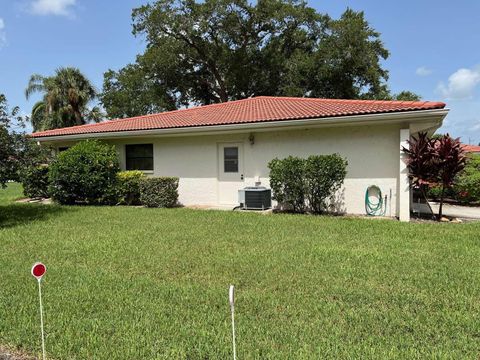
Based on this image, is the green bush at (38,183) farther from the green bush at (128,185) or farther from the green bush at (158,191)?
the green bush at (158,191)

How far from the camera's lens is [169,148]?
48.4ft

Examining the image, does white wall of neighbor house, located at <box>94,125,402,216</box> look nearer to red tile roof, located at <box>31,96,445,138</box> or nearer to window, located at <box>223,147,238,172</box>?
window, located at <box>223,147,238,172</box>

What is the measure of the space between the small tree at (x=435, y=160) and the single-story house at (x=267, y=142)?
380 millimetres

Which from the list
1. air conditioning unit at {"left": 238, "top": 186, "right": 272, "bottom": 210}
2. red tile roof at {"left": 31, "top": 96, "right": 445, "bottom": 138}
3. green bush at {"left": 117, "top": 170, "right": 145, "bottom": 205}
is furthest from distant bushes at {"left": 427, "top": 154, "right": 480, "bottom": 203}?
green bush at {"left": 117, "top": 170, "right": 145, "bottom": 205}

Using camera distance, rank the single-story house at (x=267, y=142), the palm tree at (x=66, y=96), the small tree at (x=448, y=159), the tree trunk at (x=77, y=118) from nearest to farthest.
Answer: the small tree at (x=448, y=159) → the single-story house at (x=267, y=142) → the palm tree at (x=66, y=96) → the tree trunk at (x=77, y=118)

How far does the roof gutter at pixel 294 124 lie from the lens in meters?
10.1

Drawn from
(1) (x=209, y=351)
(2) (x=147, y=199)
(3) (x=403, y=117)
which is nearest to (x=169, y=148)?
(2) (x=147, y=199)

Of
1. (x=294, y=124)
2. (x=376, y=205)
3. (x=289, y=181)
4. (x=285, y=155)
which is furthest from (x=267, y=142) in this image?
(x=376, y=205)

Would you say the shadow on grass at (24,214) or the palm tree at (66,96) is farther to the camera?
the palm tree at (66,96)

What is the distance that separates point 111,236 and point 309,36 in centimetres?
2680

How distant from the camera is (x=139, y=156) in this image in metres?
15.5

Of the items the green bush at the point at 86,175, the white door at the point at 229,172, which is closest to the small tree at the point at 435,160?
the white door at the point at 229,172

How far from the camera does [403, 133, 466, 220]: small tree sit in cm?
1001

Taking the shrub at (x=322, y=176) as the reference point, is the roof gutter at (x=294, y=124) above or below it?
above
